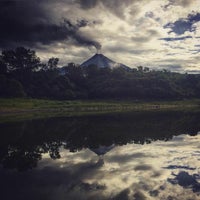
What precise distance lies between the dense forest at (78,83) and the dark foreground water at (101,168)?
8406 cm

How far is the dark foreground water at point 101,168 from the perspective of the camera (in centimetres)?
1291

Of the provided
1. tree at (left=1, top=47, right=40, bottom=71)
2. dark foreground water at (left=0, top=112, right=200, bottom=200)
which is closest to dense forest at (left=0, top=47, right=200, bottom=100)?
tree at (left=1, top=47, right=40, bottom=71)

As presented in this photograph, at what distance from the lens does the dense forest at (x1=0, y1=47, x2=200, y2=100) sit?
119875 mm

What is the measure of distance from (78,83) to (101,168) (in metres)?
119

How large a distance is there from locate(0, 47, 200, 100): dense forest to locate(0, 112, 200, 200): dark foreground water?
84060 millimetres

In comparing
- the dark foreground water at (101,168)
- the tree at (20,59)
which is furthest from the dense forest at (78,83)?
the dark foreground water at (101,168)

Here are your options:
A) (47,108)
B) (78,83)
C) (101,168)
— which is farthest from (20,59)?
(101,168)

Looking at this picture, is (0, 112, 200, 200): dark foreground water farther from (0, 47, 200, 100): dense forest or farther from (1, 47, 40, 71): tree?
(1, 47, 40, 71): tree

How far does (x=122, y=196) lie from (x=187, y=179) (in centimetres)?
423

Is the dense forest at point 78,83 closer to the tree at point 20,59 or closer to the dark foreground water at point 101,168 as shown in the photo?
the tree at point 20,59

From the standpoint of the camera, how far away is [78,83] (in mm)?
136000

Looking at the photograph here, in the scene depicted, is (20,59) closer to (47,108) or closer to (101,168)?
(47,108)

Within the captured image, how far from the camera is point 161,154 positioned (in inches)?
869

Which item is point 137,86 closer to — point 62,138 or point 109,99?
point 109,99
